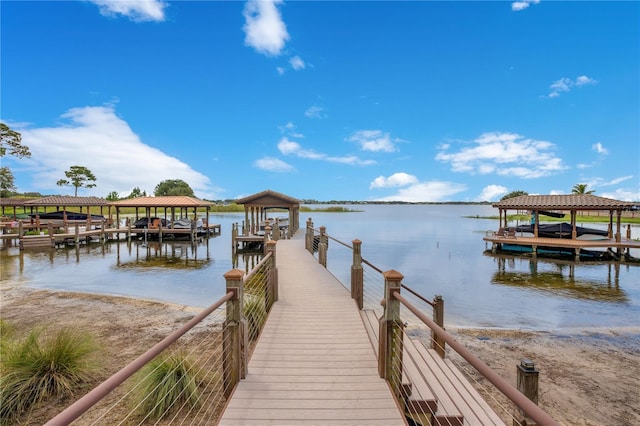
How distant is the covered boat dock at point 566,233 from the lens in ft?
62.2

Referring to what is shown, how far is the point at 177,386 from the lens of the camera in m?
4.29

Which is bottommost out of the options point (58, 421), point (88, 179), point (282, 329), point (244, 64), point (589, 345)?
point (589, 345)

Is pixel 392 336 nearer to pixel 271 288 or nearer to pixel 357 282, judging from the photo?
pixel 357 282

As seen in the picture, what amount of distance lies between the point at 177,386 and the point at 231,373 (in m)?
1.54

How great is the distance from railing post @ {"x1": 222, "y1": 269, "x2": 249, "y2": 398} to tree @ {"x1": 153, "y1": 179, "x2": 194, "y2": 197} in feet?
275

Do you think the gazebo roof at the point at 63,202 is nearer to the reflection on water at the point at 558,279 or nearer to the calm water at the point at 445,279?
the calm water at the point at 445,279

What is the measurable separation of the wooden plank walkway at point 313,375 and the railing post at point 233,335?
0.48 feet

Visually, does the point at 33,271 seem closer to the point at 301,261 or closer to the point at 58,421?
the point at 301,261

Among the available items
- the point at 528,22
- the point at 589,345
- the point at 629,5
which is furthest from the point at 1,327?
the point at 629,5

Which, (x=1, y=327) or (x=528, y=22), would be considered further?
(x=528, y=22)

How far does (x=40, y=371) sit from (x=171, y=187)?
87.9 metres

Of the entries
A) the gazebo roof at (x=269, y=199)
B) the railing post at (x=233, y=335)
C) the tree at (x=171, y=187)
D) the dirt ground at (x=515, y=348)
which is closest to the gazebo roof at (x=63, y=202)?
the gazebo roof at (x=269, y=199)

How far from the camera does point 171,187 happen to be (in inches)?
3297

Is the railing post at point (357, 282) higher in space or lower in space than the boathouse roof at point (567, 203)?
lower
